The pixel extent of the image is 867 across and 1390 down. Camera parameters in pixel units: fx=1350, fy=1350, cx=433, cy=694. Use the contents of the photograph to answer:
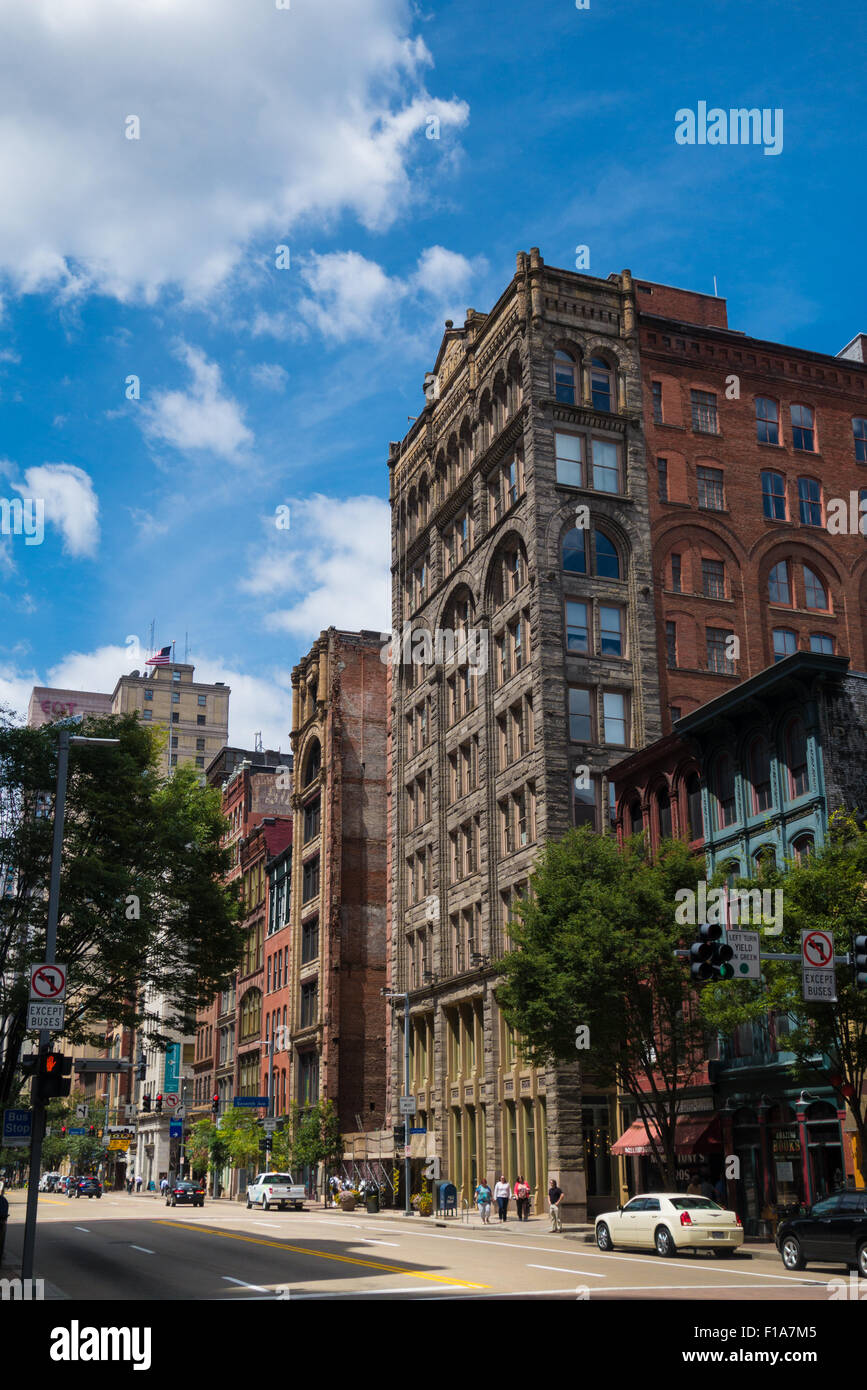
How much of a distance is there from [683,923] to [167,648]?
374ft

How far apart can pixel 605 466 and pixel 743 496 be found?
6527mm

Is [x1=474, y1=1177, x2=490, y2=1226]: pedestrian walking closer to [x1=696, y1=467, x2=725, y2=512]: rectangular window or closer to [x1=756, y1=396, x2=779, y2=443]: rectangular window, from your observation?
[x1=696, y1=467, x2=725, y2=512]: rectangular window

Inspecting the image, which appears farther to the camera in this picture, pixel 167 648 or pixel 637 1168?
pixel 167 648

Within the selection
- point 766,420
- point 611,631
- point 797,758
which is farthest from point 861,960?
point 766,420

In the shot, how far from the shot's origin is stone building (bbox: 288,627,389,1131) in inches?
2992

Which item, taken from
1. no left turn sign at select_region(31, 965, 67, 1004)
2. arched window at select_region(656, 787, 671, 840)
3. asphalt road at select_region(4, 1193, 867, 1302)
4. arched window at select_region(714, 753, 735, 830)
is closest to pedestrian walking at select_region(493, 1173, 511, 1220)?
asphalt road at select_region(4, 1193, 867, 1302)

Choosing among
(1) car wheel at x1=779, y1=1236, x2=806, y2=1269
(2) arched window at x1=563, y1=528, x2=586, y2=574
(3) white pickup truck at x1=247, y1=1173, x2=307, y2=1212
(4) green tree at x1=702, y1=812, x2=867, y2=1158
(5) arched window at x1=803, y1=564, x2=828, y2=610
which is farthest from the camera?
(3) white pickup truck at x1=247, y1=1173, x2=307, y2=1212

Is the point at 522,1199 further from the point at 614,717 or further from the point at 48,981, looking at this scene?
the point at 48,981

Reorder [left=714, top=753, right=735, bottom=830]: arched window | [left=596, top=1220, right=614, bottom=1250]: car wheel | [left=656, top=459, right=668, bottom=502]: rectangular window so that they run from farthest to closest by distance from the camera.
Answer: [left=656, top=459, right=668, bottom=502]: rectangular window < [left=714, top=753, right=735, bottom=830]: arched window < [left=596, top=1220, right=614, bottom=1250]: car wheel

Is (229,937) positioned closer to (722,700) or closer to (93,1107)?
(722,700)

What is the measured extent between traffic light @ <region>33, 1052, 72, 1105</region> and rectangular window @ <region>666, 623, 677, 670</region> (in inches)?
1472

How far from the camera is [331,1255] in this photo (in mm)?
27984

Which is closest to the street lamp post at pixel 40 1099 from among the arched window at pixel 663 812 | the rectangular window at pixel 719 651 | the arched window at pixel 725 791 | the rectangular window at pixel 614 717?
the arched window at pixel 725 791

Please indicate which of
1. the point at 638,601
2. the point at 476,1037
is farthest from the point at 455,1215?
the point at 638,601
